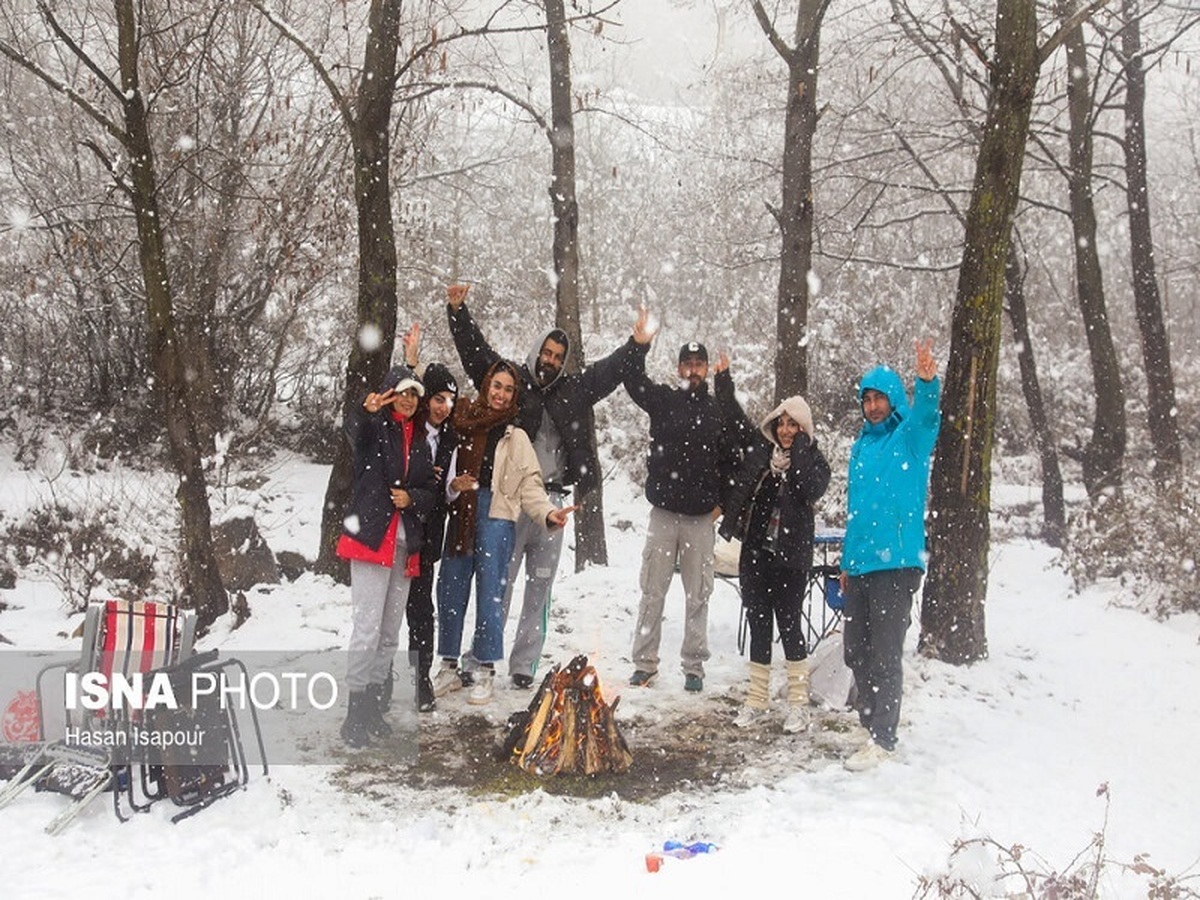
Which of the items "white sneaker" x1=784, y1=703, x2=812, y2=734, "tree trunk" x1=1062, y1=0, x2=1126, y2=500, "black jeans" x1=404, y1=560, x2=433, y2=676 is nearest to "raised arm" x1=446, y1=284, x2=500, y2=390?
"black jeans" x1=404, y1=560, x2=433, y2=676

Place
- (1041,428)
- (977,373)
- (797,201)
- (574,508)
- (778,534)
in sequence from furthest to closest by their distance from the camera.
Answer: (1041,428), (797,201), (977,373), (778,534), (574,508)

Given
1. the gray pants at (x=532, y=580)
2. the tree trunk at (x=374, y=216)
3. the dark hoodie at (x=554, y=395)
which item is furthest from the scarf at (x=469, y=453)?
the tree trunk at (x=374, y=216)

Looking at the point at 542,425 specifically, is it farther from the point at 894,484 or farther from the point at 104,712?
the point at 104,712

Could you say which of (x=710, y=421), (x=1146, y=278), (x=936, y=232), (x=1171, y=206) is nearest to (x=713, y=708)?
(x=710, y=421)

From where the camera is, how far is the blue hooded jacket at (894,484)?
508cm

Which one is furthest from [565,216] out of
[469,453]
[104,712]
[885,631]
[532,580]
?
[104,712]

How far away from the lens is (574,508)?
5.47 meters

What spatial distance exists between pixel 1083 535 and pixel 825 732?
5.83m

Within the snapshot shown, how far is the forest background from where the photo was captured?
785cm

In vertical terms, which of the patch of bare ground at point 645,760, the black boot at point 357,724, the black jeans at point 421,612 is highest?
the black jeans at point 421,612

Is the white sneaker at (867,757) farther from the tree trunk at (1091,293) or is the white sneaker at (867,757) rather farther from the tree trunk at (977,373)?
the tree trunk at (1091,293)

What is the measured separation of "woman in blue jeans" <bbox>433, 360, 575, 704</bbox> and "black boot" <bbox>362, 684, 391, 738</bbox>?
0.67 m

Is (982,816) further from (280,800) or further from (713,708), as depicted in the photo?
(280,800)

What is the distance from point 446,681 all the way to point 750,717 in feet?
6.37
